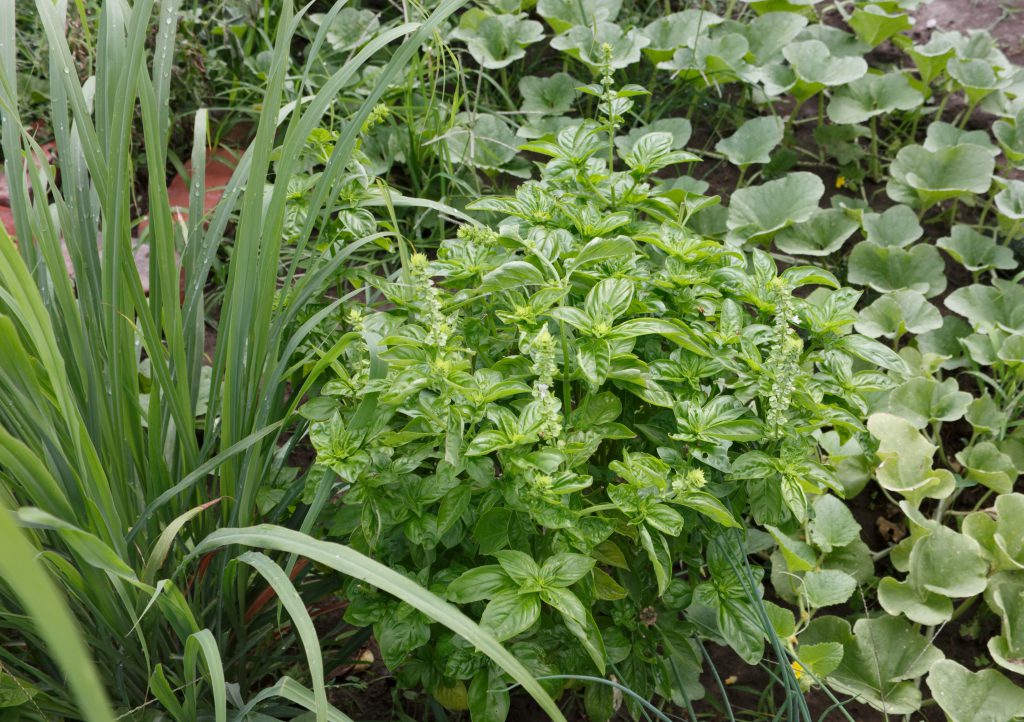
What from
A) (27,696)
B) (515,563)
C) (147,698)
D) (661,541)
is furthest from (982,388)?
(27,696)

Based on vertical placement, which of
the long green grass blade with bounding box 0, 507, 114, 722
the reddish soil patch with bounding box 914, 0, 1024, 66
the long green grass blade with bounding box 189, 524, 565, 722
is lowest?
the reddish soil patch with bounding box 914, 0, 1024, 66

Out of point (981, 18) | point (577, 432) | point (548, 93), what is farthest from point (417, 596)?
point (981, 18)

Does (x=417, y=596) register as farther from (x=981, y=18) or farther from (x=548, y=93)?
(x=981, y=18)

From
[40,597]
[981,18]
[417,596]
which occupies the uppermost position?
[40,597]

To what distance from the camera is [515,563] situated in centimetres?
115

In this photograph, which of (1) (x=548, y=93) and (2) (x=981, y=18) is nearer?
(1) (x=548, y=93)

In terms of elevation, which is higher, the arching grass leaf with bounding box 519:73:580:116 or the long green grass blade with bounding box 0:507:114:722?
the long green grass blade with bounding box 0:507:114:722

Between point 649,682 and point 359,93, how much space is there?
5.52 feet

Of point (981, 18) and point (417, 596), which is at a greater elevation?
point (417, 596)

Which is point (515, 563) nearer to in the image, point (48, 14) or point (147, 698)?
point (147, 698)

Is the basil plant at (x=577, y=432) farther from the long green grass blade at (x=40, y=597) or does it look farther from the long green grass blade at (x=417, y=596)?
the long green grass blade at (x=40, y=597)

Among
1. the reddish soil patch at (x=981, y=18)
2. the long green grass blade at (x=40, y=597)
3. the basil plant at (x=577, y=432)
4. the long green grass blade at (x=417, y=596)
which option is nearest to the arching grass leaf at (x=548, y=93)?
the basil plant at (x=577, y=432)

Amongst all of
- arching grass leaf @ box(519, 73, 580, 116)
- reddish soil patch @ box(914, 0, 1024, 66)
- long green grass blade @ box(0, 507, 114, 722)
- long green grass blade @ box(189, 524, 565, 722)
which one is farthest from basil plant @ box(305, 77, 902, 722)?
reddish soil patch @ box(914, 0, 1024, 66)

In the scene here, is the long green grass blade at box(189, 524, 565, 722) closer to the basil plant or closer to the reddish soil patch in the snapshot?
the basil plant
